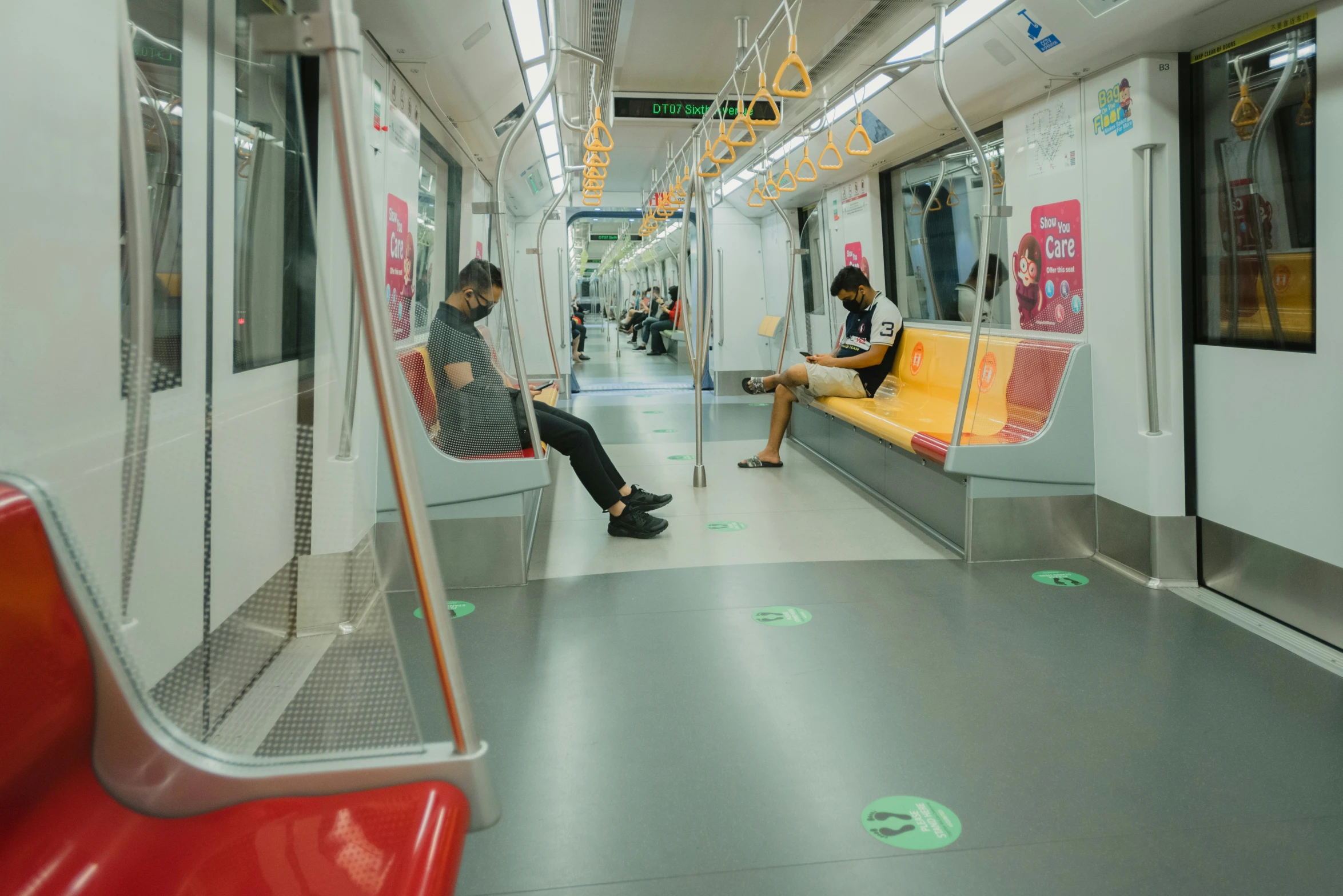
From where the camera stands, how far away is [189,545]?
54.3 inches

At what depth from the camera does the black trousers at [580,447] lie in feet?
15.4

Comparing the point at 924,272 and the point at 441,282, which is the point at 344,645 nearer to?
the point at 441,282

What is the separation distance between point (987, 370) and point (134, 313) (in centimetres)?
413

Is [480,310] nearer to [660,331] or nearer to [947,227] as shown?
[947,227]

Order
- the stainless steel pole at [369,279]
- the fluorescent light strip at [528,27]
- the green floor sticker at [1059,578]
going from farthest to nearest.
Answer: the fluorescent light strip at [528,27] < the green floor sticker at [1059,578] < the stainless steel pole at [369,279]

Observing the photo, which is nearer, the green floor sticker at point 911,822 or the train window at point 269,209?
the train window at point 269,209

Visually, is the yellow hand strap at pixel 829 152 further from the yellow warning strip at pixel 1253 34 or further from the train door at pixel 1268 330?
the train door at pixel 1268 330

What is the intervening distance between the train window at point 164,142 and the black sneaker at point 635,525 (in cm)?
312

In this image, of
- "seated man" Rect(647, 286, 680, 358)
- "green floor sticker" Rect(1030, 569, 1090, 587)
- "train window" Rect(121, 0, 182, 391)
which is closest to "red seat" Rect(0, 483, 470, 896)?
"train window" Rect(121, 0, 182, 391)

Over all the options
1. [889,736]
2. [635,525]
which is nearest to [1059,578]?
[889,736]

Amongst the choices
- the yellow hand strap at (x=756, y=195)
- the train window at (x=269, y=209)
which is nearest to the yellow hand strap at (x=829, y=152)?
the yellow hand strap at (x=756, y=195)

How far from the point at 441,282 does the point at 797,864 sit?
3.07m

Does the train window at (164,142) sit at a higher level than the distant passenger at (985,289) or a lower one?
lower

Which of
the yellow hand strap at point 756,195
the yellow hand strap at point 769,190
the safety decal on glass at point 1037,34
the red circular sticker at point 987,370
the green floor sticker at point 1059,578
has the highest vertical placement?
the yellow hand strap at point 756,195
